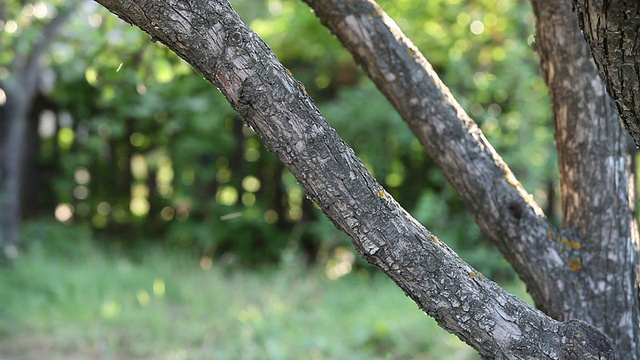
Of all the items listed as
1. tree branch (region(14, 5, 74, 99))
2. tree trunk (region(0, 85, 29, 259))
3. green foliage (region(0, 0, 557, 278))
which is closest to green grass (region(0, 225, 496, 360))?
tree trunk (region(0, 85, 29, 259))

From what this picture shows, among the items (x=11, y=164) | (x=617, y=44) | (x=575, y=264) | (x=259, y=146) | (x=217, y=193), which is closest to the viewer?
(x=617, y=44)

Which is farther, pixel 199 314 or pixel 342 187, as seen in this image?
pixel 199 314

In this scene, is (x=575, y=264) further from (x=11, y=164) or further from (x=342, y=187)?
(x=11, y=164)

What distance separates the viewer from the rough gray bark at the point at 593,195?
2324mm

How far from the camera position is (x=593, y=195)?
2357 millimetres

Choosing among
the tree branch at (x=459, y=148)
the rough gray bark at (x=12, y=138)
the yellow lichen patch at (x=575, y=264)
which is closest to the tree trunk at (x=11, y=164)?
the rough gray bark at (x=12, y=138)

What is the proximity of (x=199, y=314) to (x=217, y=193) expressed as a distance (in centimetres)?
328

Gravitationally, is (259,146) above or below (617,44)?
below

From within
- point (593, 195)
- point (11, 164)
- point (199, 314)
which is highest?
point (593, 195)

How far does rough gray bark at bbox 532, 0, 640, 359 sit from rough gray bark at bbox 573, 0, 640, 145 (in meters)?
0.72

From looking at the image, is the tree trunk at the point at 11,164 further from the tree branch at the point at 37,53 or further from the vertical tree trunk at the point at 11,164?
the tree branch at the point at 37,53

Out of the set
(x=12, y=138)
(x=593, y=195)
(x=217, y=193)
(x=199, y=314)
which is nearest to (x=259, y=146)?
(x=217, y=193)

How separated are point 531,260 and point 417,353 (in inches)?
106

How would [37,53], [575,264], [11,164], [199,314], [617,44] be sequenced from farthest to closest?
1. [11,164]
2. [37,53]
3. [199,314]
4. [575,264]
5. [617,44]
